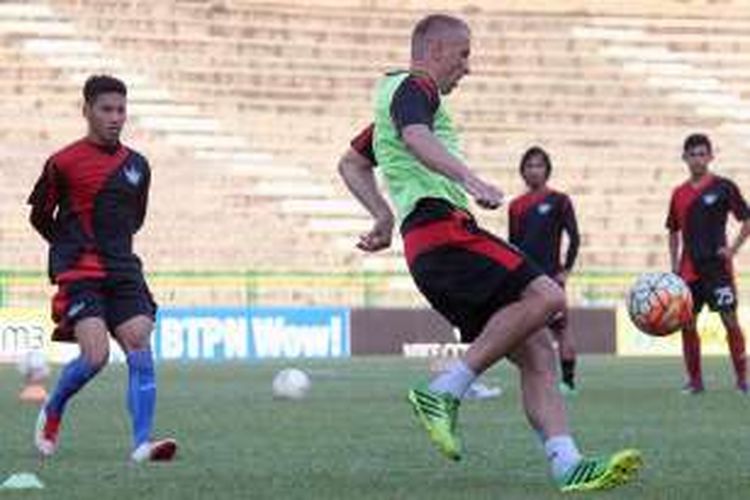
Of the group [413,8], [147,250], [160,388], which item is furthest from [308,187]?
[160,388]

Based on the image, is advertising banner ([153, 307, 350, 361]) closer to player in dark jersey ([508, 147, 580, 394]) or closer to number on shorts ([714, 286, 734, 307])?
player in dark jersey ([508, 147, 580, 394])

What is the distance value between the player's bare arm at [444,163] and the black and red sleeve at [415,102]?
0.05 m

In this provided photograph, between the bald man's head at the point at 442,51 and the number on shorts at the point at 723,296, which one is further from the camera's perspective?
the number on shorts at the point at 723,296

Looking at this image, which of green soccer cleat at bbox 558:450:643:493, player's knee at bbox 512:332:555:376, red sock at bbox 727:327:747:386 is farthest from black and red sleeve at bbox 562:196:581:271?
green soccer cleat at bbox 558:450:643:493

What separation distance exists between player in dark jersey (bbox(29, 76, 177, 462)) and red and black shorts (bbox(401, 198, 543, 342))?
2.42 m

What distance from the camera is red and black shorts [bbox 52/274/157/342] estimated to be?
35.6ft

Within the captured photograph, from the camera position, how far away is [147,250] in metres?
35.6

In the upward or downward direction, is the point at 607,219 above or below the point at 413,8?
below

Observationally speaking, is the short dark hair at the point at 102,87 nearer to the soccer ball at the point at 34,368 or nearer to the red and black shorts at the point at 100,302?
the red and black shorts at the point at 100,302

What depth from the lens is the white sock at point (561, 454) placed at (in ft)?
27.9

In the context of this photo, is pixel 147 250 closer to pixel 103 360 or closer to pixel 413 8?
pixel 413 8

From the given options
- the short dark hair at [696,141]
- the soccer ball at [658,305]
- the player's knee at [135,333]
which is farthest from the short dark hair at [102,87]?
the short dark hair at [696,141]

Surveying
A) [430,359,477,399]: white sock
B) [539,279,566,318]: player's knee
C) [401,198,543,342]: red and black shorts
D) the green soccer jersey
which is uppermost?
the green soccer jersey

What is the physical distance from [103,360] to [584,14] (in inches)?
1335
